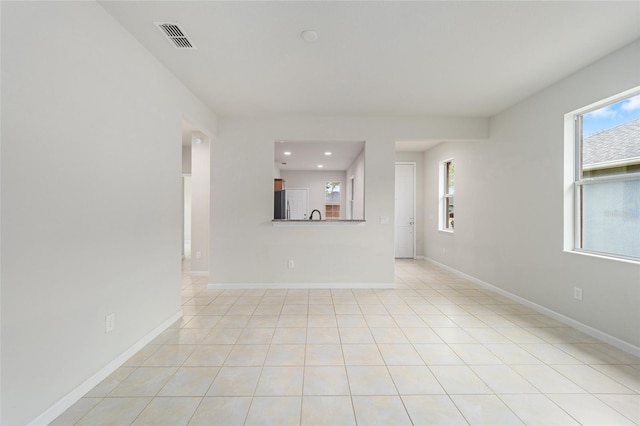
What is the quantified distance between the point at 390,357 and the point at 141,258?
228 cm

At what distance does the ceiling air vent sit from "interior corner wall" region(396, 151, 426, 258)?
5.49 metres

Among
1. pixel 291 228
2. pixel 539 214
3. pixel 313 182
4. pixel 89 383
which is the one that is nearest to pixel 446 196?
pixel 539 214

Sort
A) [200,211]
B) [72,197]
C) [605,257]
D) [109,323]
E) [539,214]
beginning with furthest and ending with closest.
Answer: [200,211] → [539,214] → [605,257] → [109,323] → [72,197]

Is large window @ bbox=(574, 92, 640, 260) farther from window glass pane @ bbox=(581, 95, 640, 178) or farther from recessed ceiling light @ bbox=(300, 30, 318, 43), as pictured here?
recessed ceiling light @ bbox=(300, 30, 318, 43)

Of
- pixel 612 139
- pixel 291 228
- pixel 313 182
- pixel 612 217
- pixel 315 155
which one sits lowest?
pixel 291 228

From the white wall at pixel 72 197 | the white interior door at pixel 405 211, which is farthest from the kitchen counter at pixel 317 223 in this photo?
the white interior door at pixel 405 211

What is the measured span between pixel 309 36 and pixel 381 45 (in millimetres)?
624

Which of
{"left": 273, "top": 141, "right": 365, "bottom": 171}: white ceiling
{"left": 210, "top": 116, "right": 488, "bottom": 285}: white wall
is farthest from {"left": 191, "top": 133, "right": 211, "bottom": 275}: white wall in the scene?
{"left": 273, "top": 141, "right": 365, "bottom": 171}: white ceiling

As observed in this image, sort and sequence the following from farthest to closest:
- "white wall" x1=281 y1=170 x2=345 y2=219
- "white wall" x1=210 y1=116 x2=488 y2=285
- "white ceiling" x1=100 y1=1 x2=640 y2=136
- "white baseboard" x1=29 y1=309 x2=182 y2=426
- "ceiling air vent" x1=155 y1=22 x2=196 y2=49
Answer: "white wall" x1=281 y1=170 x2=345 y2=219
"white wall" x1=210 y1=116 x2=488 y2=285
"ceiling air vent" x1=155 y1=22 x2=196 y2=49
"white ceiling" x1=100 y1=1 x2=640 y2=136
"white baseboard" x1=29 y1=309 x2=182 y2=426

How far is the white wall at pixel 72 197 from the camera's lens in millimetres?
1383

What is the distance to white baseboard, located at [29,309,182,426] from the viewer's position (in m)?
1.53

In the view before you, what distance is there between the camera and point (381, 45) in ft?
7.67

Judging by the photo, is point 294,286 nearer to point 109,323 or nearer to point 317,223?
point 317,223

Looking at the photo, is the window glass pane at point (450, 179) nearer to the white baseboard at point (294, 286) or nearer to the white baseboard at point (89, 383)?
the white baseboard at point (294, 286)
